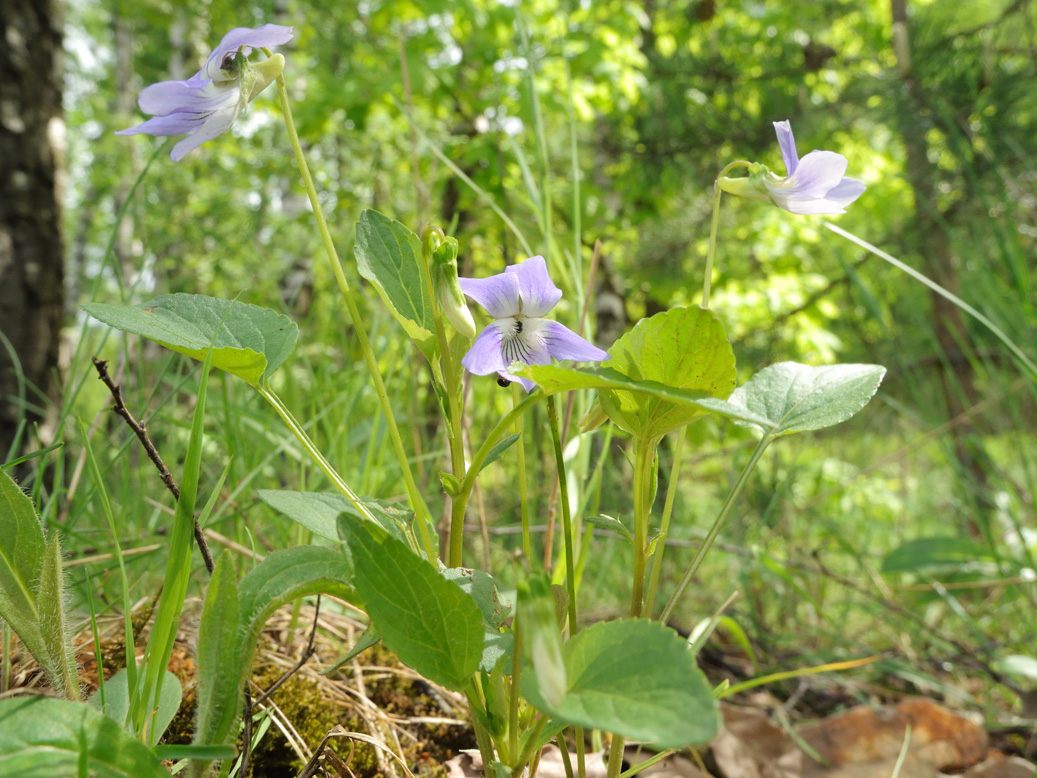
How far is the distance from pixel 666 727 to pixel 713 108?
4.40m

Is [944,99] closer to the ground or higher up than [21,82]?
closer to the ground

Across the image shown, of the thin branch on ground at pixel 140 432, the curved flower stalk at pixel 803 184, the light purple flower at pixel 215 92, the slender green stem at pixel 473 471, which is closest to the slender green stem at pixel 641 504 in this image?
the slender green stem at pixel 473 471

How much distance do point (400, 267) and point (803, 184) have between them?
15.7 inches

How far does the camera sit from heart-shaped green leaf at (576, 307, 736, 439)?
0.52 meters

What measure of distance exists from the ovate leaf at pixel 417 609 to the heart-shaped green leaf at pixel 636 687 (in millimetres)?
78

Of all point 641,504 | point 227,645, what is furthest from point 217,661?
point 641,504

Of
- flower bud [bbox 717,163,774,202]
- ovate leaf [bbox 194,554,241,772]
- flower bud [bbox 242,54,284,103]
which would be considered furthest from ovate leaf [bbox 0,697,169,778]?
flower bud [bbox 717,163,774,202]

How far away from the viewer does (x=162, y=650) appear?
523 mm

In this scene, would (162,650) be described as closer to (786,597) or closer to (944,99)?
(786,597)

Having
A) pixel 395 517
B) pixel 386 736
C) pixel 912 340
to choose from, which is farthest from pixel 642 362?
pixel 912 340

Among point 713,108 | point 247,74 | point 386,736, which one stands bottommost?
point 386,736

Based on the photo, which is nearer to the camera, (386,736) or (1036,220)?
(386,736)

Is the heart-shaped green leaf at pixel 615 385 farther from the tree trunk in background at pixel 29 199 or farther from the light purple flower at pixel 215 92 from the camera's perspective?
the tree trunk in background at pixel 29 199

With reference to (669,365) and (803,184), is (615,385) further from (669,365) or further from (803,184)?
(803,184)
